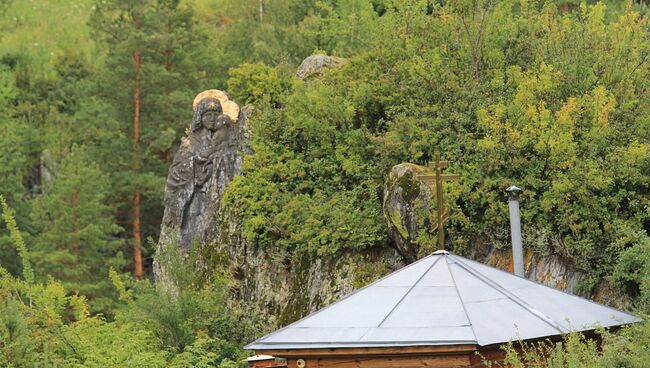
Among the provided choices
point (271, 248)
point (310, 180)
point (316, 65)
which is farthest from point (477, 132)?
point (316, 65)

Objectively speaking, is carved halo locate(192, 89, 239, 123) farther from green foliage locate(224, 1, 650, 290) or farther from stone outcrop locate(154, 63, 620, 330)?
green foliage locate(224, 1, 650, 290)

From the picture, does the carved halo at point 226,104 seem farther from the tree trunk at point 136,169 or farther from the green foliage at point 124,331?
the tree trunk at point 136,169

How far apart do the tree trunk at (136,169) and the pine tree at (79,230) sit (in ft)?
3.11

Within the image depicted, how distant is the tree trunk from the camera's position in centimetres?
3112

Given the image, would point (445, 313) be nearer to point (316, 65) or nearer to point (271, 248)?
point (271, 248)

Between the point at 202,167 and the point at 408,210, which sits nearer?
the point at 408,210

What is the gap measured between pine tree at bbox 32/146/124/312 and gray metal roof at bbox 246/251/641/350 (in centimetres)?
1818

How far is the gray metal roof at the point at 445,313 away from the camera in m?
10.6

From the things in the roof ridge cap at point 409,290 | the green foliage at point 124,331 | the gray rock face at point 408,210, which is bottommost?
the green foliage at point 124,331

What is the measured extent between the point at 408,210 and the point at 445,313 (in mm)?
6717

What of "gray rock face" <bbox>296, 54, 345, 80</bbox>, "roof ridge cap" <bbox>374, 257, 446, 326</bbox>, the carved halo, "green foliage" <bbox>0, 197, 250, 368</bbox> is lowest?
"green foliage" <bbox>0, 197, 250, 368</bbox>

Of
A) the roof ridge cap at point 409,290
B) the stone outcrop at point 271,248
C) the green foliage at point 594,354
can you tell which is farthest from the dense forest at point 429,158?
the roof ridge cap at point 409,290

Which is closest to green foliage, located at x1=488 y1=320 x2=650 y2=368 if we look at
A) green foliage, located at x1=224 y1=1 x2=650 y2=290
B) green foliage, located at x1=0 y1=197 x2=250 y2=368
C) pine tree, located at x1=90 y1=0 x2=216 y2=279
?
green foliage, located at x1=0 y1=197 x2=250 y2=368

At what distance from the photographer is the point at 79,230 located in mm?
29641
